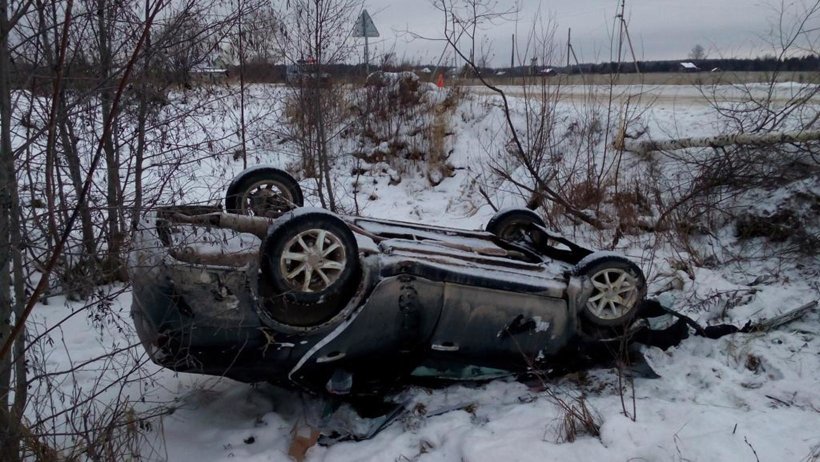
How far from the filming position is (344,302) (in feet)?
10.7

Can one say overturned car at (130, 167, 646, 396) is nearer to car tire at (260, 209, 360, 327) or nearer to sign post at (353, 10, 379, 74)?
car tire at (260, 209, 360, 327)

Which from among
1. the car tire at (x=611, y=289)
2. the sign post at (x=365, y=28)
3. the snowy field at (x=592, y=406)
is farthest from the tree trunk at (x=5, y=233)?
the sign post at (x=365, y=28)

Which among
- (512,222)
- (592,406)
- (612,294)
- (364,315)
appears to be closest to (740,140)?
(512,222)

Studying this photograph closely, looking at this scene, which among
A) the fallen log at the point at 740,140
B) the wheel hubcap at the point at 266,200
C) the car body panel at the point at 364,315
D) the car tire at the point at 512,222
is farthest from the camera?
the fallen log at the point at 740,140

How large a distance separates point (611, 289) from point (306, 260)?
72.5 inches

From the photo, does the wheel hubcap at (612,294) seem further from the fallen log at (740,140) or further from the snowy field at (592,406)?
the fallen log at (740,140)

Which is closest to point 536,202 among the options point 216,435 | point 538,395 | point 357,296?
point 538,395

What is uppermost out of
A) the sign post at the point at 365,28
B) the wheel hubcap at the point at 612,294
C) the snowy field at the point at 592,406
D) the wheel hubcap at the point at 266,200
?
the sign post at the point at 365,28

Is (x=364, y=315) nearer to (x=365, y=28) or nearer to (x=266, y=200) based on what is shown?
(x=266, y=200)

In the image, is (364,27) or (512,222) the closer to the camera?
(512,222)

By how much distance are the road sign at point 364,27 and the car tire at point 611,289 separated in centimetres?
551

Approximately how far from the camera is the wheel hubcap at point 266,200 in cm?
355

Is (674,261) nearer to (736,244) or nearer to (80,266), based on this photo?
(736,244)

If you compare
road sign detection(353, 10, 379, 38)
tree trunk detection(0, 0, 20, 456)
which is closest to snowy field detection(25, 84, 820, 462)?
tree trunk detection(0, 0, 20, 456)
